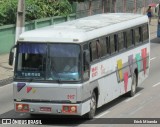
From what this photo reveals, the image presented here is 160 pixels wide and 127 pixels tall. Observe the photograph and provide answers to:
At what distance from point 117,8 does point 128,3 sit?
9.21 ft

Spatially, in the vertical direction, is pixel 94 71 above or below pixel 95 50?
below

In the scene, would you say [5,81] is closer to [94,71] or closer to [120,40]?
[120,40]

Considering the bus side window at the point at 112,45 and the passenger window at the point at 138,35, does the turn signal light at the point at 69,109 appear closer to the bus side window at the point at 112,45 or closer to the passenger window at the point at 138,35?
the bus side window at the point at 112,45

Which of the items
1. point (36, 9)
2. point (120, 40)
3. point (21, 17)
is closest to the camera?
point (120, 40)

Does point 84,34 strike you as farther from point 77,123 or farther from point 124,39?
point 124,39

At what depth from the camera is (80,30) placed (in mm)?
17125

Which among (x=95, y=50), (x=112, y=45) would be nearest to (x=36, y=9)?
(x=112, y=45)

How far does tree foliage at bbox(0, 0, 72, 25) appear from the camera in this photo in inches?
1357

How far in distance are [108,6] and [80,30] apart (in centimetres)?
3019

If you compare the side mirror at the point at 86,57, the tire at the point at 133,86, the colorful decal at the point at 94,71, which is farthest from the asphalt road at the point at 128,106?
the side mirror at the point at 86,57

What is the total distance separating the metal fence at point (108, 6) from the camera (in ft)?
140

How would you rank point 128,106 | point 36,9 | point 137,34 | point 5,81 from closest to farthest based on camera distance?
1. point 128,106
2. point 137,34
3. point 5,81
4. point 36,9

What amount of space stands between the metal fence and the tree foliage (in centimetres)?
153

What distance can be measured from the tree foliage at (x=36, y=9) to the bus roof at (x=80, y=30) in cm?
1365
